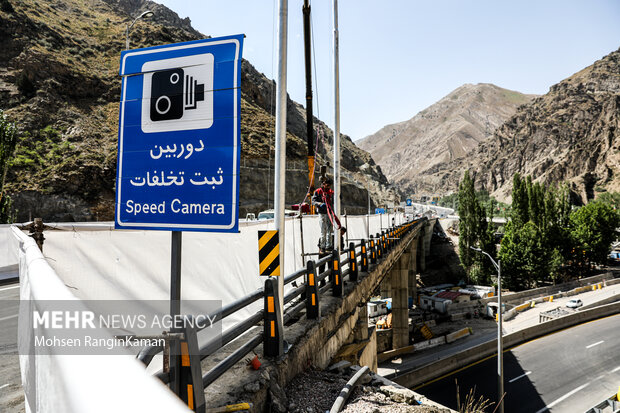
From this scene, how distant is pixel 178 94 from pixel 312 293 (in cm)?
406

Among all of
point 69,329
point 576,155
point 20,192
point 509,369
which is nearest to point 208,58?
point 69,329

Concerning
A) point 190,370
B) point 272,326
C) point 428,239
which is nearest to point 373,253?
point 272,326

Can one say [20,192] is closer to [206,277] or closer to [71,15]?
[206,277]

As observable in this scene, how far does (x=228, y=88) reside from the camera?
3.40 m

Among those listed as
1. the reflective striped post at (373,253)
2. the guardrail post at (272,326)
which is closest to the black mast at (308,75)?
the reflective striped post at (373,253)

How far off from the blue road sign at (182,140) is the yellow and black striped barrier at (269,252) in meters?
1.69

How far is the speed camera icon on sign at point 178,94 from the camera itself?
3430 mm

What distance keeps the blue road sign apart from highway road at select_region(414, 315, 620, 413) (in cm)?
2394

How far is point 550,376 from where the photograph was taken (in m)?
24.9

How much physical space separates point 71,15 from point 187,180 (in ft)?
276

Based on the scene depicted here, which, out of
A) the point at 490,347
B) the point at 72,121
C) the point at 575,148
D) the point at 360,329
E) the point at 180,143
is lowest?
the point at 490,347

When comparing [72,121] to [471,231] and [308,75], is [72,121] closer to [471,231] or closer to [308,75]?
[308,75]

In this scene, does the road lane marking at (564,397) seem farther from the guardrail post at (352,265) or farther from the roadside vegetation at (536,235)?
the roadside vegetation at (536,235)

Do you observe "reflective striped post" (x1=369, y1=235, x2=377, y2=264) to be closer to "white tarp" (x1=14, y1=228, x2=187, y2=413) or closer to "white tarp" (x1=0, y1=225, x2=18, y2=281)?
"white tarp" (x1=0, y1=225, x2=18, y2=281)
